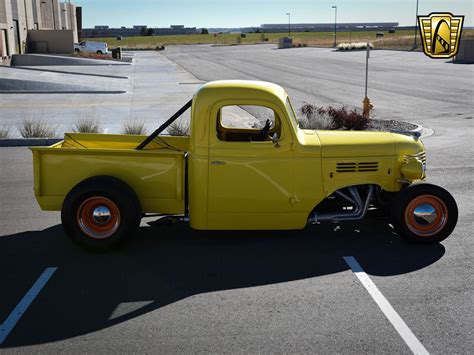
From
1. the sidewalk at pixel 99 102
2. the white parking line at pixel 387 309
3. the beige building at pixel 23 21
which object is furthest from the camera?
the beige building at pixel 23 21

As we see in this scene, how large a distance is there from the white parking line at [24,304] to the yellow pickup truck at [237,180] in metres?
0.64

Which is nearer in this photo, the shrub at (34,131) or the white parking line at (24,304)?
the white parking line at (24,304)

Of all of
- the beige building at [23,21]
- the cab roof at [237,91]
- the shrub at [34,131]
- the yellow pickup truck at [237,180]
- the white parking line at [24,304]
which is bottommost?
the white parking line at [24,304]

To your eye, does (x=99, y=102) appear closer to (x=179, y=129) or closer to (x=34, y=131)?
(x=34, y=131)

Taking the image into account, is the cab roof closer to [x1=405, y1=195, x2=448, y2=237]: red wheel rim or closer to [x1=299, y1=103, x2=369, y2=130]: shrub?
[x1=405, y1=195, x2=448, y2=237]: red wheel rim

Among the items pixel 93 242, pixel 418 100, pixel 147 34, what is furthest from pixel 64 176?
pixel 147 34

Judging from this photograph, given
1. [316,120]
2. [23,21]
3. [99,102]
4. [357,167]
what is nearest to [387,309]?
[357,167]

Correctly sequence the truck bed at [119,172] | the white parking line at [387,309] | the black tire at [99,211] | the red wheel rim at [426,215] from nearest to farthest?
the white parking line at [387,309] < the black tire at [99,211] < the truck bed at [119,172] < the red wheel rim at [426,215]

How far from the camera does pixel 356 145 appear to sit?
7199 mm

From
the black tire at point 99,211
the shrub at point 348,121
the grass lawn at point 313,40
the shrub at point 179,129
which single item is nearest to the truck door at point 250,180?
the black tire at point 99,211

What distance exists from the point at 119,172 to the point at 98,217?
1.90ft

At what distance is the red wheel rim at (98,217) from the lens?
22.6 ft

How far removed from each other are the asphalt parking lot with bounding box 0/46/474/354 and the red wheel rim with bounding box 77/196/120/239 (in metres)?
0.29

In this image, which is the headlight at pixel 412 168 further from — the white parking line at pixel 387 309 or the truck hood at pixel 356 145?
the white parking line at pixel 387 309
